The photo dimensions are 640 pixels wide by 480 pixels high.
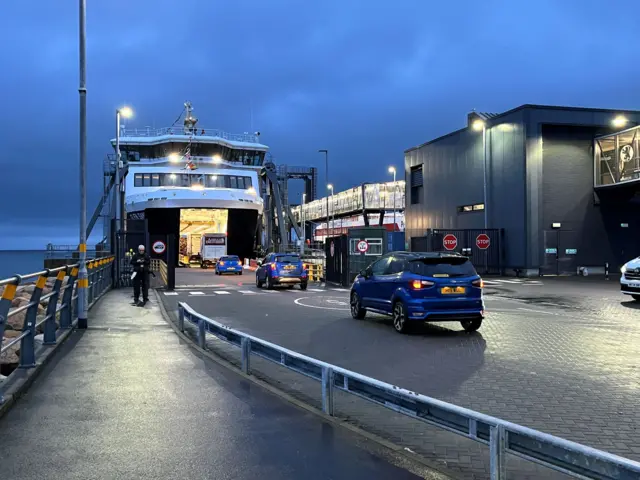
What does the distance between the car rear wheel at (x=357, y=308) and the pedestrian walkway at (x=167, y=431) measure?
603cm

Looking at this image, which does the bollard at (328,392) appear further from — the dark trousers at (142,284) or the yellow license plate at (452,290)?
the dark trousers at (142,284)

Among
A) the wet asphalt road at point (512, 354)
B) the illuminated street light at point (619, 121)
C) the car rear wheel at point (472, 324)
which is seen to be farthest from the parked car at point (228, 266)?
the car rear wheel at point (472, 324)

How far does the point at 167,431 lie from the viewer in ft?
16.9

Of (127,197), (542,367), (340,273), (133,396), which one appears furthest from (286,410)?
(127,197)

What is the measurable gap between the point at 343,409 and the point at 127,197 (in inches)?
1780

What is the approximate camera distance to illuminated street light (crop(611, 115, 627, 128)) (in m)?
30.9

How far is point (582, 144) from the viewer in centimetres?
3241

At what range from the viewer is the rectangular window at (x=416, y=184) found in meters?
42.9

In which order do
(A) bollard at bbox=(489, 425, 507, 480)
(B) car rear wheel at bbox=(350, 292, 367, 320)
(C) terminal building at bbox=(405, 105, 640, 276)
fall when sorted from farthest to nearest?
(C) terminal building at bbox=(405, 105, 640, 276)
(B) car rear wheel at bbox=(350, 292, 367, 320)
(A) bollard at bbox=(489, 425, 507, 480)

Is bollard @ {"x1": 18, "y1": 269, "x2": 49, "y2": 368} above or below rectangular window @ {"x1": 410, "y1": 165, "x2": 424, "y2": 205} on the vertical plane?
below

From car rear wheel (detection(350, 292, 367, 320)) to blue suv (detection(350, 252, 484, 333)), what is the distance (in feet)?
4.91

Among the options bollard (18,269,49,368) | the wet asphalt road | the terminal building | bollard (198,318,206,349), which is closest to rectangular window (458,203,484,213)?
the terminal building

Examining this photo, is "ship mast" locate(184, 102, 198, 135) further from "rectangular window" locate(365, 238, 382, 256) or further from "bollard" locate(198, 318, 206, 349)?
"bollard" locate(198, 318, 206, 349)

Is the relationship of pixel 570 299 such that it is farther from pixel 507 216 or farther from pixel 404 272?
pixel 507 216
